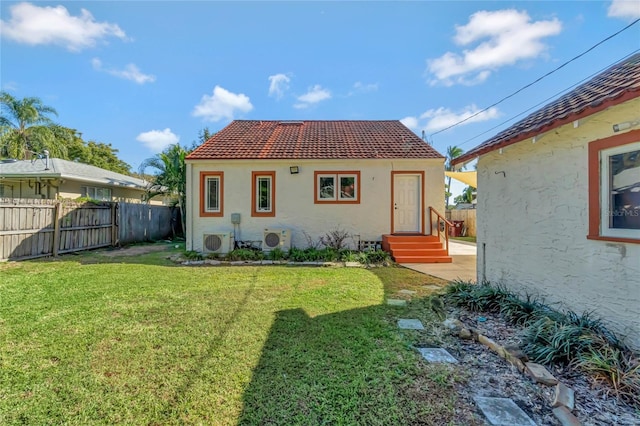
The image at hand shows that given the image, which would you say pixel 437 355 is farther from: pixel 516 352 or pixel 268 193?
pixel 268 193

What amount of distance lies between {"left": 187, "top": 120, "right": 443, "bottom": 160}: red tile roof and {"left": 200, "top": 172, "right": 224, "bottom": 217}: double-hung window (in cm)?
70

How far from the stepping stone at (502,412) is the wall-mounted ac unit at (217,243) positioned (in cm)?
848

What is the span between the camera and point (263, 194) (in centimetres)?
1034

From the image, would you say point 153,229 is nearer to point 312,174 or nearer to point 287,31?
point 312,174

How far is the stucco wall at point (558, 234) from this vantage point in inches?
124

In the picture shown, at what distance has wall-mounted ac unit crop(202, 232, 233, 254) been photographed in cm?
954

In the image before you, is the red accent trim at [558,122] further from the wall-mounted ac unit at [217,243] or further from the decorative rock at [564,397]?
the wall-mounted ac unit at [217,243]

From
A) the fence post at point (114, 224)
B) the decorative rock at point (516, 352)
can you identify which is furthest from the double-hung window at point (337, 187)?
the fence post at point (114, 224)

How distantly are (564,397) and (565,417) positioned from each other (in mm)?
243

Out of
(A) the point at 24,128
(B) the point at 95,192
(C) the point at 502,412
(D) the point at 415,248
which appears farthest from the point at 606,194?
(A) the point at 24,128

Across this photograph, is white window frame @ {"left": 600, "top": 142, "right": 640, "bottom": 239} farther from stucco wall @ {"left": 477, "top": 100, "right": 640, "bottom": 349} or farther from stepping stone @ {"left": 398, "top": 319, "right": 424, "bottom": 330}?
stepping stone @ {"left": 398, "top": 319, "right": 424, "bottom": 330}

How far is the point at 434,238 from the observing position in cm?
971

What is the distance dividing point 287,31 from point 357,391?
10639 millimetres

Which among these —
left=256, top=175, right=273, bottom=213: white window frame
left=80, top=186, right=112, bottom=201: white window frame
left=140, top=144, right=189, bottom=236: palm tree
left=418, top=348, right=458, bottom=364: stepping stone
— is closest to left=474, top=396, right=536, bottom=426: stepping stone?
left=418, top=348, right=458, bottom=364: stepping stone
